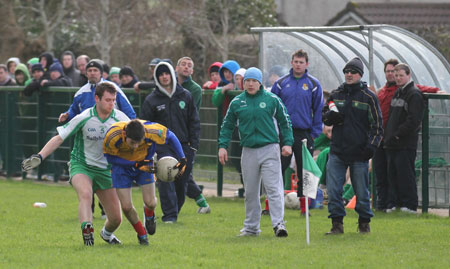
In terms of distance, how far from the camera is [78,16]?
4447 cm

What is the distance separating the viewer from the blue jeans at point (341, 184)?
12.5m

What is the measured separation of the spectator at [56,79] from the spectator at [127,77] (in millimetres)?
1666

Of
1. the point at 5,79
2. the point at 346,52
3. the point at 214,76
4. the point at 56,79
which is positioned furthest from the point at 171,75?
the point at 5,79

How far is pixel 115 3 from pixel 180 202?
2622 centimetres

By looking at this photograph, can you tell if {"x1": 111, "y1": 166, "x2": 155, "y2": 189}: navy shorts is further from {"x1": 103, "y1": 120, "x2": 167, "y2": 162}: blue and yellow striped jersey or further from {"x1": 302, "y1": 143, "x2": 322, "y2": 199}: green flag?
{"x1": 302, "y1": 143, "x2": 322, "y2": 199}: green flag

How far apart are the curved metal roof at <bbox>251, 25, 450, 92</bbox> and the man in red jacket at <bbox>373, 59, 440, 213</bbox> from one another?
1.30m

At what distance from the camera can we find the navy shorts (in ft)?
36.7

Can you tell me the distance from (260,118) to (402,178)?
3.68 meters

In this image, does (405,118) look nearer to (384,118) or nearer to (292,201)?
(384,118)

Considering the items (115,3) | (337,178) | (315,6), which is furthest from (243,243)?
(315,6)

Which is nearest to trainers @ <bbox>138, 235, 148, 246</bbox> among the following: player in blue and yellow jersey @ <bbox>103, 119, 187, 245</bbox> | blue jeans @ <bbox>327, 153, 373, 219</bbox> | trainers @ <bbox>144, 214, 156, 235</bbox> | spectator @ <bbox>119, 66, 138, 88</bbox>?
Result: player in blue and yellow jersey @ <bbox>103, 119, 187, 245</bbox>

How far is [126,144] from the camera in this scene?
10.9m

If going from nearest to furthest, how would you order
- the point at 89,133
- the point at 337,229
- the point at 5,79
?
the point at 89,133
the point at 337,229
the point at 5,79

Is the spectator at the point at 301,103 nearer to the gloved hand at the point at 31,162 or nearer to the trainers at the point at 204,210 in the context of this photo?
the trainers at the point at 204,210
